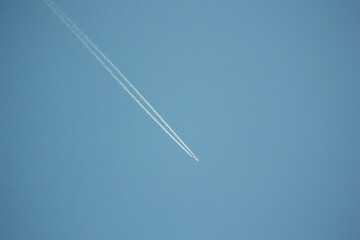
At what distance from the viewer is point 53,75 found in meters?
1.44

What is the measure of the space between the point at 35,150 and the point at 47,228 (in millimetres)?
604

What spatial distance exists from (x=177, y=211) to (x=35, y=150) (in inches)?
45.7

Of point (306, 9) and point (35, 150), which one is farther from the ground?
point (306, 9)

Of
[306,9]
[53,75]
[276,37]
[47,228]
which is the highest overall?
[306,9]

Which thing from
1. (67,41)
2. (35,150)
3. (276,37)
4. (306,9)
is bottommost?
(35,150)

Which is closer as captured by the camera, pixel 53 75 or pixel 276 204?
pixel 53 75

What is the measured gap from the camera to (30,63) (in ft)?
4.69

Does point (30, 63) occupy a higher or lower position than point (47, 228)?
higher

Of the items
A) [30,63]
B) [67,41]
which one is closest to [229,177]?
[67,41]

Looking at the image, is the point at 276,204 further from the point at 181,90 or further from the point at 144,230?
the point at 181,90

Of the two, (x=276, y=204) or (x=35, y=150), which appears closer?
(x=35, y=150)

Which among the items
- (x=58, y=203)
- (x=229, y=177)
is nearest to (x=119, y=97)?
(x=58, y=203)

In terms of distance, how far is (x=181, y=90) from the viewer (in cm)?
147

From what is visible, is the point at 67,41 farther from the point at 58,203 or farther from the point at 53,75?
the point at 58,203
